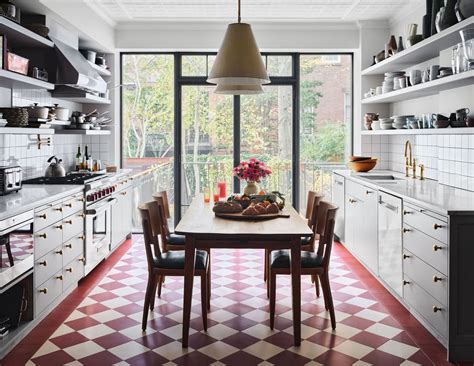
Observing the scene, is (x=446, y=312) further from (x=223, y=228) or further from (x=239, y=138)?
(x=239, y=138)

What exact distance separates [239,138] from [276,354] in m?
4.33

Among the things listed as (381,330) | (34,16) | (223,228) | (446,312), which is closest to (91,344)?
(223,228)

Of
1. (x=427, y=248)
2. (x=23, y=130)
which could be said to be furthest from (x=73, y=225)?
(x=427, y=248)

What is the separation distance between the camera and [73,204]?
4.50 meters

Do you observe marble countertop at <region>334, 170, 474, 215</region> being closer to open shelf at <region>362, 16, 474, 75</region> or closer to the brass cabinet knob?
the brass cabinet knob

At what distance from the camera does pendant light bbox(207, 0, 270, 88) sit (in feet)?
13.1

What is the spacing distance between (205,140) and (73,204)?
9.93 feet

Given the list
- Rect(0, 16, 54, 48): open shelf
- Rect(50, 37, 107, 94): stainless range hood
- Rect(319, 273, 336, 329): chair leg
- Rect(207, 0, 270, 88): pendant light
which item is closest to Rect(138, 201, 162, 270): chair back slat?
Rect(207, 0, 270, 88): pendant light

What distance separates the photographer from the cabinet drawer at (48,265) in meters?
3.69

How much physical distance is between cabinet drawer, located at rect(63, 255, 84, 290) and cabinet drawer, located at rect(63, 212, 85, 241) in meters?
0.24

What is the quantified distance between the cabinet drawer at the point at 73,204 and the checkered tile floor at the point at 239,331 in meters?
0.73

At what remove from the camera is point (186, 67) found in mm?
7156

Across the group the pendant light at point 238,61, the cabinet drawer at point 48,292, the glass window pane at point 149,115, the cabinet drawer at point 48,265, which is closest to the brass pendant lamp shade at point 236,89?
A: the pendant light at point 238,61

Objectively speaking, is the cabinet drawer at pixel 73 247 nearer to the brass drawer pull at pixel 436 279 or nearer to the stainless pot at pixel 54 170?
the stainless pot at pixel 54 170
